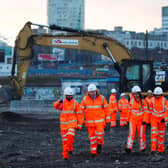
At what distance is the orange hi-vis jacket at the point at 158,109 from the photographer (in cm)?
1397

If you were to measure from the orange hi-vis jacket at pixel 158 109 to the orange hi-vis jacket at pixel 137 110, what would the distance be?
159mm

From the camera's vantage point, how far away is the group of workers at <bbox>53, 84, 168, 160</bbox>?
43.3ft

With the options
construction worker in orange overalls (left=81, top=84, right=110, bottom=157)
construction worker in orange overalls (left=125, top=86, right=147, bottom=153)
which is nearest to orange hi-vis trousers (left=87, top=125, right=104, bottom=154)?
construction worker in orange overalls (left=81, top=84, right=110, bottom=157)

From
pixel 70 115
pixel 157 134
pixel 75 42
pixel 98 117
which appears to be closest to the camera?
pixel 70 115

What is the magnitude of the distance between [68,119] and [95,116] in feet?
2.49

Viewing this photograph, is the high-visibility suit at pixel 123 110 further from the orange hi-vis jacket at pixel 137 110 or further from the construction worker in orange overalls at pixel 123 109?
the orange hi-vis jacket at pixel 137 110

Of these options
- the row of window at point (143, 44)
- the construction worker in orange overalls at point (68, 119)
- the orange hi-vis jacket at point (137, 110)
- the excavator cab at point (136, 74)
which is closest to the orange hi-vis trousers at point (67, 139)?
the construction worker in orange overalls at point (68, 119)

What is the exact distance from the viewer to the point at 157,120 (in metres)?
14.0

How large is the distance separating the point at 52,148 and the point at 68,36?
399 inches

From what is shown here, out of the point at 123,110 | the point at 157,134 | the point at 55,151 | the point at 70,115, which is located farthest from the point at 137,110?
the point at 123,110

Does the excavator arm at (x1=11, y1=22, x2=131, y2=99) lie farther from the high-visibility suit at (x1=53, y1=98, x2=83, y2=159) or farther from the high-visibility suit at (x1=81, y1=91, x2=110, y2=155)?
the high-visibility suit at (x1=53, y1=98, x2=83, y2=159)

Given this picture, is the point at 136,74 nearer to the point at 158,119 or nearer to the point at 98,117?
the point at 158,119

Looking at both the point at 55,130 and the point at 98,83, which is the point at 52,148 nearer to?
the point at 55,130

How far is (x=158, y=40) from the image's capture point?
146 metres
